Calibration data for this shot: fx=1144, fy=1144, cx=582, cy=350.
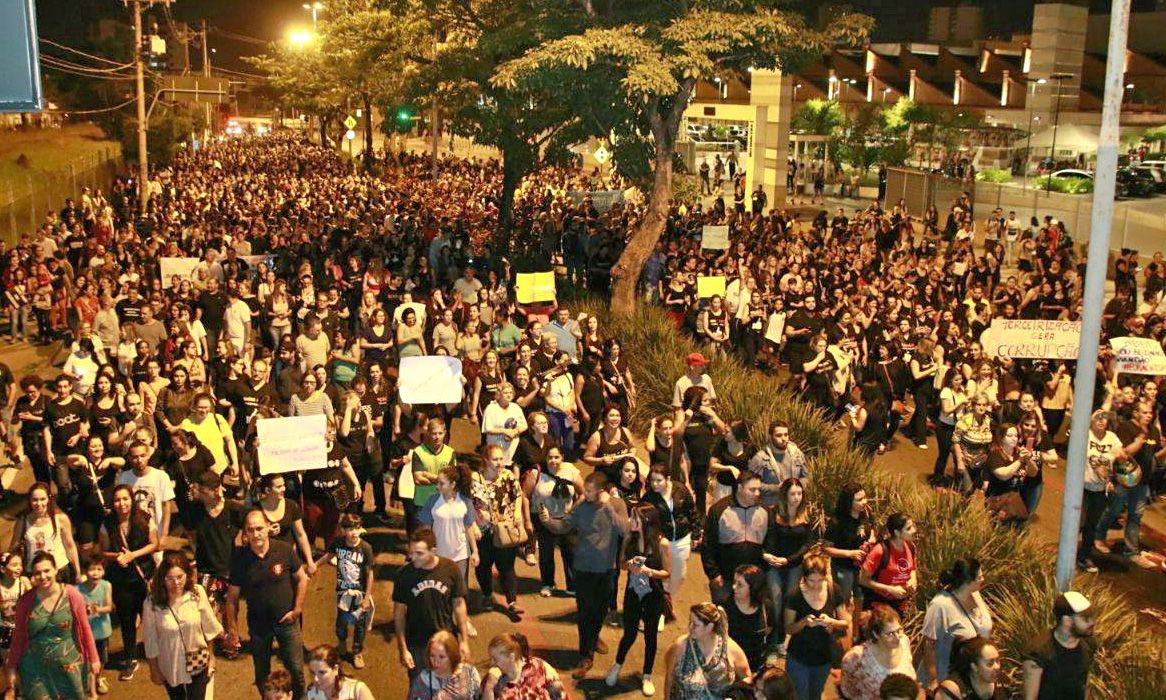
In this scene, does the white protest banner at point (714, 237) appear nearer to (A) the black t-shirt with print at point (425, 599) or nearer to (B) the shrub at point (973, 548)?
(B) the shrub at point (973, 548)

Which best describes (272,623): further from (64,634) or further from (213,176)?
(213,176)

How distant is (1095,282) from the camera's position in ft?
26.2

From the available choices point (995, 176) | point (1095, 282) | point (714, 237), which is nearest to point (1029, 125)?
point (995, 176)

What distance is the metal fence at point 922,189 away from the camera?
35188 millimetres

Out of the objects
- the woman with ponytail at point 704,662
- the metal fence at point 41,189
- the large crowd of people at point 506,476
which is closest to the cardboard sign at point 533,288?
the large crowd of people at point 506,476

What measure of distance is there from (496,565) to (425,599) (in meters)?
2.16

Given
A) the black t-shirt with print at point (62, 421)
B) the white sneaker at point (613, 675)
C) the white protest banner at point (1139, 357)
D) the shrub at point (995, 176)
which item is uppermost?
the shrub at point (995, 176)

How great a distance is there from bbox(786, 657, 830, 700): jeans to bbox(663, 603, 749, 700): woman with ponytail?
90 centimetres

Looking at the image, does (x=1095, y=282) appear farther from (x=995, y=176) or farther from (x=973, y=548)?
(x=995, y=176)

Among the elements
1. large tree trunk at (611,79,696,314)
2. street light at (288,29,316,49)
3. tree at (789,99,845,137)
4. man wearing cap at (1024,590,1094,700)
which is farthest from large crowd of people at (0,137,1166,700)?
street light at (288,29,316,49)

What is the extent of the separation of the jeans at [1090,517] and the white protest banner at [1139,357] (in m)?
2.29

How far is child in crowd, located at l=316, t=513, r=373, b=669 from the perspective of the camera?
805cm

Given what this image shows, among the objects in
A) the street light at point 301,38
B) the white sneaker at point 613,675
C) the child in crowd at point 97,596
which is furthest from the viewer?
the street light at point 301,38

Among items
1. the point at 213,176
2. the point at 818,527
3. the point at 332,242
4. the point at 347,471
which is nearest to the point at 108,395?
the point at 347,471
